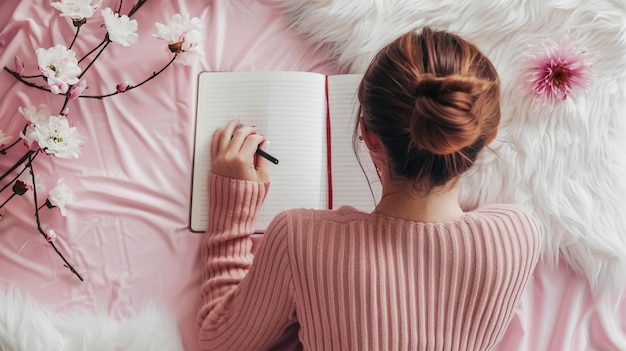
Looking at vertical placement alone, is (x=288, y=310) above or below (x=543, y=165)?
below

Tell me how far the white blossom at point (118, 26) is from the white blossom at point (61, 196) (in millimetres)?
243

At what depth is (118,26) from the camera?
0.94 metres

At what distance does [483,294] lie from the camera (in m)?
0.69

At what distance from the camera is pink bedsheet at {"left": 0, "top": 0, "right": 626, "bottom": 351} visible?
914 mm

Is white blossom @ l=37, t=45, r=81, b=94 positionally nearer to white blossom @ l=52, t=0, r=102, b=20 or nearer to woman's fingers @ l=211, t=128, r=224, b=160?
white blossom @ l=52, t=0, r=102, b=20

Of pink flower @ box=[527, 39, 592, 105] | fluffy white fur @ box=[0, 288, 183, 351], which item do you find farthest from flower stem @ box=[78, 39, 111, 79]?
pink flower @ box=[527, 39, 592, 105]

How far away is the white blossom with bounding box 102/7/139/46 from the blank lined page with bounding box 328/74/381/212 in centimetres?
34

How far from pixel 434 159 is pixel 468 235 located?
118 mm

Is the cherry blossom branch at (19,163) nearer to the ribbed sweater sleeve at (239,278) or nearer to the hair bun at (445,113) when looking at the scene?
the ribbed sweater sleeve at (239,278)

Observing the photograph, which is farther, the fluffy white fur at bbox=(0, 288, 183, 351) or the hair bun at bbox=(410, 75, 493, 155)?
the fluffy white fur at bbox=(0, 288, 183, 351)

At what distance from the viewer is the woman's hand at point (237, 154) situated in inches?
35.5

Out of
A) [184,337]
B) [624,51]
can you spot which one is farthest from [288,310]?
[624,51]

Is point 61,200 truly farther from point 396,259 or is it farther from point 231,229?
point 396,259

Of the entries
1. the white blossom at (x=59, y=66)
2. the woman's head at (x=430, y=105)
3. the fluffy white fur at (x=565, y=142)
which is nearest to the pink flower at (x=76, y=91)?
the white blossom at (x=59, y=66)
